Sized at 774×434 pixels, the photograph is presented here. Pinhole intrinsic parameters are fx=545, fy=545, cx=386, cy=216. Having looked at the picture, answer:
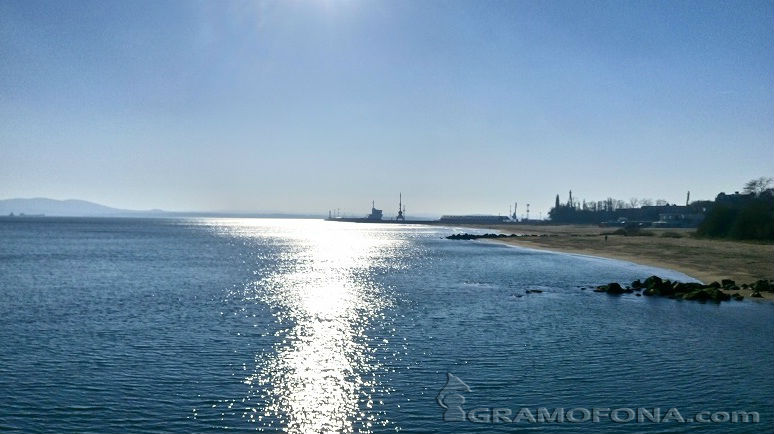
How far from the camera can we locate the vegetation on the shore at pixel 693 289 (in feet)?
134

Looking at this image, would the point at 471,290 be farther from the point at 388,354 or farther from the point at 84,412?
the point at 84,412

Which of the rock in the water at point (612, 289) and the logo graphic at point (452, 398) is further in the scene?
the rock in the water at point (612, 289)

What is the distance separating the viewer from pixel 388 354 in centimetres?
2516

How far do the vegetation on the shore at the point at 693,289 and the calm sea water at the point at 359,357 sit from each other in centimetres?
238

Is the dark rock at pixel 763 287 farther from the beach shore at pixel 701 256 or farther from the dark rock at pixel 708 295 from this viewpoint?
the dark rock at pixel 708 295

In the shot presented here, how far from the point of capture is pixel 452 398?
63.4ft

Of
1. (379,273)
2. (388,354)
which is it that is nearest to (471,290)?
(379,273)

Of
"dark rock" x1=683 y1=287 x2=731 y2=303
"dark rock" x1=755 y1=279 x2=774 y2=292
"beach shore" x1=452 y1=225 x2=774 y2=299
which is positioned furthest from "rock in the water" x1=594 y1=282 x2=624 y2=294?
"dark rock" x1=755 y1=279 x2=774 y2=292

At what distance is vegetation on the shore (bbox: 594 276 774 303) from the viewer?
40.8m

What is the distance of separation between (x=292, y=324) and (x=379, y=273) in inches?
1315

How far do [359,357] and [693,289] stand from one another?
3229cm

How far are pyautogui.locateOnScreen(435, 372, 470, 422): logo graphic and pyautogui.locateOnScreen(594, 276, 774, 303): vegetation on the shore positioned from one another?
2853 cm

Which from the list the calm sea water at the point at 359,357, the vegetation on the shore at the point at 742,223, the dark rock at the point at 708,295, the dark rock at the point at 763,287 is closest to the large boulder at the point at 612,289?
the calm sea water at the point at 359,357

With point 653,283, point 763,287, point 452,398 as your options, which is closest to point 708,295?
point 653,283
